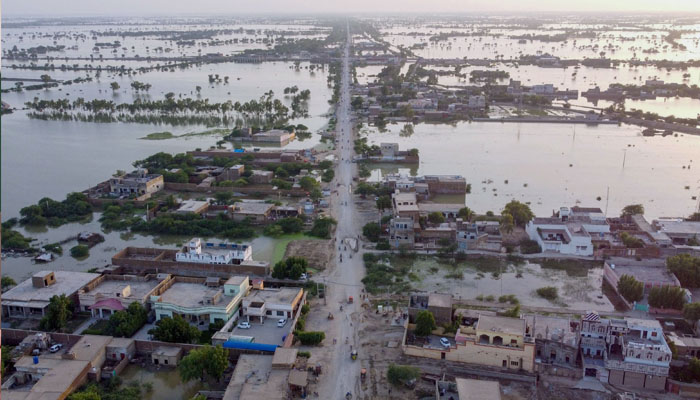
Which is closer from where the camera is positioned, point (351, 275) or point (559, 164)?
point (351, 275)

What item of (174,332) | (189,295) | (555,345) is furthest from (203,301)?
(555,345)

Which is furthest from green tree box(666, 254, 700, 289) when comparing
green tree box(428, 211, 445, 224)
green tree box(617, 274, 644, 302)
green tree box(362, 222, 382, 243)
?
green tree box(362, 222, 382, 243)

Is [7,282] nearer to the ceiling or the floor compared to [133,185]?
nearer to the floor

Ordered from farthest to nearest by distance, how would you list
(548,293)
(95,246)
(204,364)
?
(95,246) < (548,293) < (204,364)

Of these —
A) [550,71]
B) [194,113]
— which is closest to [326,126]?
[194,113]

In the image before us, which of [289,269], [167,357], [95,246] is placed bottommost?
[95,246]

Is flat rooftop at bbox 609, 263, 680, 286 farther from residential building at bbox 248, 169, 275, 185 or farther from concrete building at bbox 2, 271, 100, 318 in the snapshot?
residential building at bbox 248, 169, 275, 185

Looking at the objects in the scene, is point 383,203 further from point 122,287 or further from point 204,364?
point 204,364
